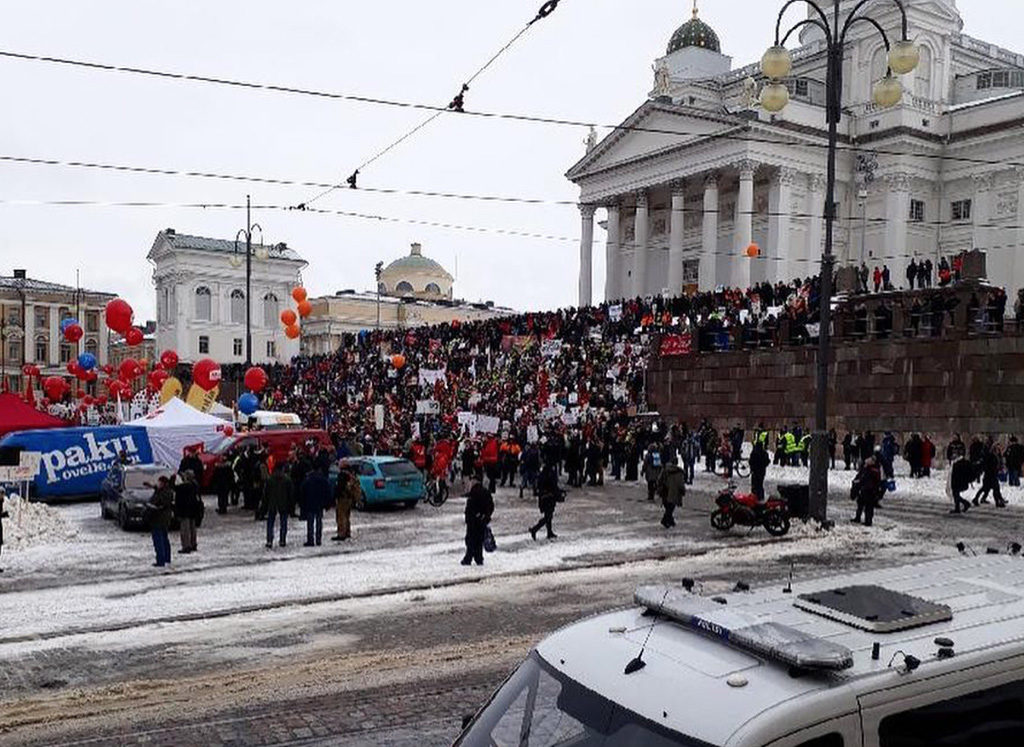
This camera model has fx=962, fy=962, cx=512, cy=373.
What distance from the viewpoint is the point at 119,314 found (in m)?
29.3

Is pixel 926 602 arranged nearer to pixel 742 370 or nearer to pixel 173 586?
pixel 173 586

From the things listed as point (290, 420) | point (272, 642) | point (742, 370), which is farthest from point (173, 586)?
point (742, 370)

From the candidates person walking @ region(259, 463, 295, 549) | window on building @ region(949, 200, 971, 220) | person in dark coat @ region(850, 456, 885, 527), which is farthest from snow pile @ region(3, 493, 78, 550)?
window on building @ region(949, 200, 971, 220)

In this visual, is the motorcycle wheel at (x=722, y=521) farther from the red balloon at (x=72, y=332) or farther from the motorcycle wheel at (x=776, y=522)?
the red balloon at (x=72, y=332)

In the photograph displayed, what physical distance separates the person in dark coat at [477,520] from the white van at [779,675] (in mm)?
10618

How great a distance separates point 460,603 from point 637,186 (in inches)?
2255

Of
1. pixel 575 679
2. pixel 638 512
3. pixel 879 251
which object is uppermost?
pixel 879 251

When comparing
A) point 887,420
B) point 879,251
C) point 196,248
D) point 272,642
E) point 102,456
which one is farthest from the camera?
point 196,248

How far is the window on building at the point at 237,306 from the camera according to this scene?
99938 millimetres

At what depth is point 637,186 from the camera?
66.7 m

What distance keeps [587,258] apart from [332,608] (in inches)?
2395

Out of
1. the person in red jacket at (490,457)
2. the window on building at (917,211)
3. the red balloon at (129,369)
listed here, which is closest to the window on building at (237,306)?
the red balloon at (129,369)

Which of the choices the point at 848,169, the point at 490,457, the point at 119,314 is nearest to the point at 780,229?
the point at 848,169

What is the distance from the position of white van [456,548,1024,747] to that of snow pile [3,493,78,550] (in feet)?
51.0
